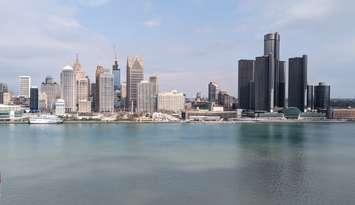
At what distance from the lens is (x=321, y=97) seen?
127062 mm

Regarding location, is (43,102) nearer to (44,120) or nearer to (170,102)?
(170,102)

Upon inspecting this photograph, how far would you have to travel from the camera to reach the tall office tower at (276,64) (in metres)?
126

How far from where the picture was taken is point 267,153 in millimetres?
31250

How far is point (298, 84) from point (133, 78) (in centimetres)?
Answer: 4367

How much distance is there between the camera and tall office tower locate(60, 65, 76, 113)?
125 meters

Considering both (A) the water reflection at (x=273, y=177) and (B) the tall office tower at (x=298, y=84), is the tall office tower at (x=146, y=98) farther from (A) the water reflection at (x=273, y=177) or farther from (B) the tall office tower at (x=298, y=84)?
(A) the water reflection at (x=273, y=177)

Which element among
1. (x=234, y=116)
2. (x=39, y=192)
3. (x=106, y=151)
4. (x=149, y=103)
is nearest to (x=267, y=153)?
(x=106, y=151)

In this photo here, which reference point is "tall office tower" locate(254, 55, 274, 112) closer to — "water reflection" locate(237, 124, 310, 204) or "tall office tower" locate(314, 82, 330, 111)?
"tall office tower" locate(314, 82, 330, 111)

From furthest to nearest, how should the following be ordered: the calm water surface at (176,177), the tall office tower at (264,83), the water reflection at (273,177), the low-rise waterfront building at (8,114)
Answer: the tall office tower at (264,83)
the low-rise waterfront building at (8,114)
the water reflection at (273,177)
the calm water surface at (176,177)

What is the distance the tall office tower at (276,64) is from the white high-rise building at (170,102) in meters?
24.7

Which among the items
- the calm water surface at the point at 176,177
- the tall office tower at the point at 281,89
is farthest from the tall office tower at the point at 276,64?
the calm water surface at the point at 176,177

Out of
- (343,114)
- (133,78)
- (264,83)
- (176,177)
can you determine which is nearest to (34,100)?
(133,78)

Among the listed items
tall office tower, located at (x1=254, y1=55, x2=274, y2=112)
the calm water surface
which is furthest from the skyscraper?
the calm water surface

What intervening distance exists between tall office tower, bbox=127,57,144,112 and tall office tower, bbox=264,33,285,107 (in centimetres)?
3517
